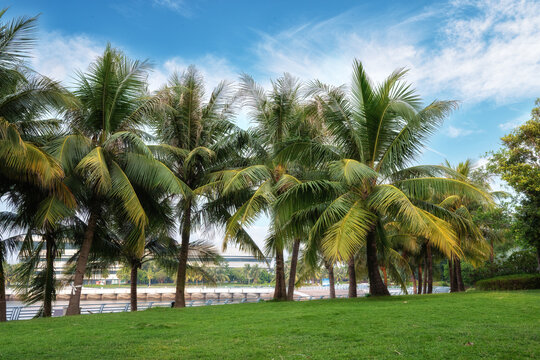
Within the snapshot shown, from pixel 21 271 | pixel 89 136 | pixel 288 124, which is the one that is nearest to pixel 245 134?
pixel 288 124

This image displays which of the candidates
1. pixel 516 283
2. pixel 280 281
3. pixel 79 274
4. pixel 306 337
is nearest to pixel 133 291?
pixel 79 274

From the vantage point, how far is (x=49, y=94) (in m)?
10.6

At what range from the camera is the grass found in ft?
16.2

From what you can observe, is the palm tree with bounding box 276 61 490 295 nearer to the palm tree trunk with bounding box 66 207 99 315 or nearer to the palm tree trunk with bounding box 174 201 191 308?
the palm tree trunk with bounding box 174 201 191 308

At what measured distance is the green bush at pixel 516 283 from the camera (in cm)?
1625

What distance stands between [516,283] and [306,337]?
14828mm

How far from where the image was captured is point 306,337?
19.4 feet

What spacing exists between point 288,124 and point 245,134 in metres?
1.77

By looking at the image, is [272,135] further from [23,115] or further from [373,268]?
[23,115]

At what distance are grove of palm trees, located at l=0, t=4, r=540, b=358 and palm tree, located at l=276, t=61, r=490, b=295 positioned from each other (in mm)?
50

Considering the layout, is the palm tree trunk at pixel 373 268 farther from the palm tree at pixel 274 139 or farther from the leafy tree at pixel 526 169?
the leafy tree at pixel 526 169

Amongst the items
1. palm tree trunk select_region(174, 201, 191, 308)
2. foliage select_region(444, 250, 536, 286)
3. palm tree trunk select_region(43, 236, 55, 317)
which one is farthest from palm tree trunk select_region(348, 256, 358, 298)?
palm tree trunk select_region(43, 236, 55, 317)

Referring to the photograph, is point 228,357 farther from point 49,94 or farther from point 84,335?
point 49,94

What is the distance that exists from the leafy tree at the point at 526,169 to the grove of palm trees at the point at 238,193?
2.6 inches
